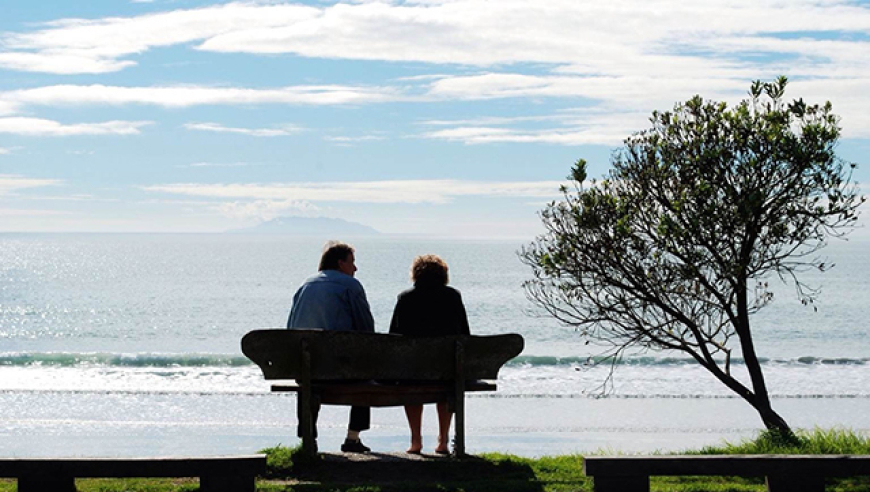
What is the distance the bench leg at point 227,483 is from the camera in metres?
6.02

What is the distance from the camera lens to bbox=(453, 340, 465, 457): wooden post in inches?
324

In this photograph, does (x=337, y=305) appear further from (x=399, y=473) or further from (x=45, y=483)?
(x=45, y=483)

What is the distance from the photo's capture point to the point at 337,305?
9266mm

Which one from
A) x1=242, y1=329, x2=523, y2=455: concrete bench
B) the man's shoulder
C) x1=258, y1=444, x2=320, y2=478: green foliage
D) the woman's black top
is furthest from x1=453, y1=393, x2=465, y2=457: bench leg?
the man's shoulder

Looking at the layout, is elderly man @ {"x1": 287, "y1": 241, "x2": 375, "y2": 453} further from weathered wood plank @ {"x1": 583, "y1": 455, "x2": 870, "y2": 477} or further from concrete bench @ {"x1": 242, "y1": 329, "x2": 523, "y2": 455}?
weathered wood plank @ {"x1": 583, "y1": 455, "x2": 870, "y2": 477}

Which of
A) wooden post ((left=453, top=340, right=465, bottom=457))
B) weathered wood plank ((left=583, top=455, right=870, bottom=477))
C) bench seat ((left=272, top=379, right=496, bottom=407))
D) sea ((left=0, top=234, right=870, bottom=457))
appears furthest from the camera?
sea ((left=0, top=234, right=870, bottom=457))

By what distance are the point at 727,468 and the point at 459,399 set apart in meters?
2.83

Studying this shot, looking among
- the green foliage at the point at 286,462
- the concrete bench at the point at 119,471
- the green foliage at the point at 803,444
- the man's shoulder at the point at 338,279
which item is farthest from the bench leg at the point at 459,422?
the green foliage at the point at 803,444

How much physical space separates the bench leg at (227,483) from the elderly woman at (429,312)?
10.0 feet

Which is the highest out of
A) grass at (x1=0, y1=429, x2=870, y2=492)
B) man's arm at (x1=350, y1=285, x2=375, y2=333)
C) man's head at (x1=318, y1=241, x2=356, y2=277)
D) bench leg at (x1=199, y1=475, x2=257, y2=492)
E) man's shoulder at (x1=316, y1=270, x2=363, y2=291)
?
man's head at (x1=318, y1=241, x2=356, y2=277)

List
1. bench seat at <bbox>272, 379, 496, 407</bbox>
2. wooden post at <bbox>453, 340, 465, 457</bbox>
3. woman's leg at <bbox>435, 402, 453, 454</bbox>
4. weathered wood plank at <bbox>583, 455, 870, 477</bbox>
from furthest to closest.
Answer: woman's leg at <bbox>435, 402, 453, 454</bbox>, bench seat at <bbox>272, 379, 496, 407</bbox>, wooden post at <bbox>453, 340, 465, 457</bbox>, weathered wood plank at <bbox>583, 455, 870, 477</bbox>

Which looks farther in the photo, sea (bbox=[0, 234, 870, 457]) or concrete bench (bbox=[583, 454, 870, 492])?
sea (bbox=[0, 234, 870, 457])

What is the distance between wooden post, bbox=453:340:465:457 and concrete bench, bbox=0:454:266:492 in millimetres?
2524

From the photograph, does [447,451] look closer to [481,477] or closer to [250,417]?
[481,477]
